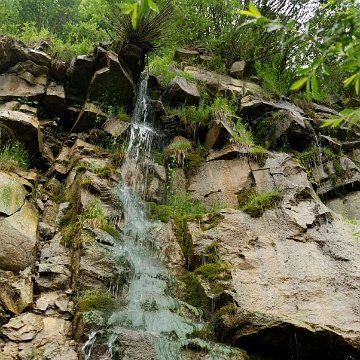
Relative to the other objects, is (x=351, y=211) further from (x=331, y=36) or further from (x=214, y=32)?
(x=214, y=32)

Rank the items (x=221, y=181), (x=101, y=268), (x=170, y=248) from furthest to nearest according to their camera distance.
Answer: (x=221, y=181) → (x=170, y=248) → (x=101, y=268)

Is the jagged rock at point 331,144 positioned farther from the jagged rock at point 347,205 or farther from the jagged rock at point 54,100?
the jagged rock at point 54,100

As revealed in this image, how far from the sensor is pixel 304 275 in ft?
17.6

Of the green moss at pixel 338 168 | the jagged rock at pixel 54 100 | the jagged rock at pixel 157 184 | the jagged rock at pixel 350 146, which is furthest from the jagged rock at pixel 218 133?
the jagged rock at pixel 54 100

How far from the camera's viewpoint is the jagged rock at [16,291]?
441cm

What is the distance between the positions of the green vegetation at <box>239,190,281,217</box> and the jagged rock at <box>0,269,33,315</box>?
3600 millimetres

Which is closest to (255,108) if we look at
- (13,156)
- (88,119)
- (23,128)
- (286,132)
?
(286,132)

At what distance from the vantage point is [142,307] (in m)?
4.78

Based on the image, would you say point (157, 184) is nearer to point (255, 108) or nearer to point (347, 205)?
point (255, 108)

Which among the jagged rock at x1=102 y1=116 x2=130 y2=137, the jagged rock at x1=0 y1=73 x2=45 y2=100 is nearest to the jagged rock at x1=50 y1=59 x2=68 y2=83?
the jagged rock at x1=0 y1=73 x2=45 y2=100

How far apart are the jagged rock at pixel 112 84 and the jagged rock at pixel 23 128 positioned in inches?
74.8

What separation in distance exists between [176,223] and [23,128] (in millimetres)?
3390

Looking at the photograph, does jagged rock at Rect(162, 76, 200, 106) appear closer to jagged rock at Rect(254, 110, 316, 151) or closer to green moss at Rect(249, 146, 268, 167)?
jagged rock at Rect(254, 110, 316, 151)

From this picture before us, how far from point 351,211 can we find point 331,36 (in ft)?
21.5
